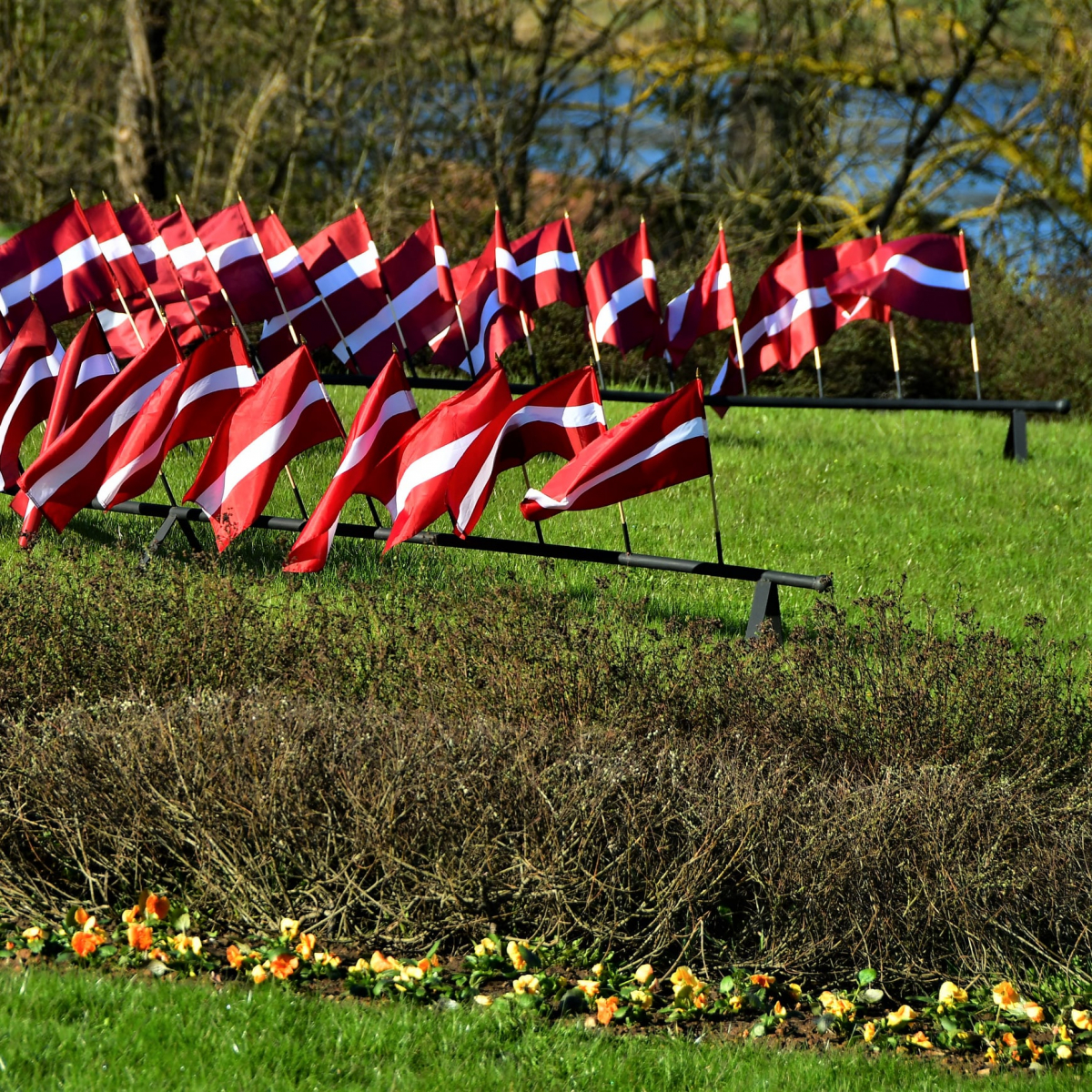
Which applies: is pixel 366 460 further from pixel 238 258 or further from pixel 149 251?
pixel 149 251

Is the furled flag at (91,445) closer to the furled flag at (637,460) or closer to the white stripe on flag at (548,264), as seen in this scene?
the furled flag at (637,460)

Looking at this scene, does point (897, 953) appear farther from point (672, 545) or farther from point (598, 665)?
point (672, 545)

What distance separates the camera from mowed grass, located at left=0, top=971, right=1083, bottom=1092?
3.45 meters

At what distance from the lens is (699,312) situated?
10203 millimetres

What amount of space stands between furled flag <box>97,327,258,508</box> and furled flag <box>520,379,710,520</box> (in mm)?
1834

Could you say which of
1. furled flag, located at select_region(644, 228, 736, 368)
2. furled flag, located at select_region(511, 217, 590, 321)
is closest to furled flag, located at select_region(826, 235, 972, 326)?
furled flag, located at select_region(644, 228, 736, 368)

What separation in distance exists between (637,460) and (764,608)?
1.06 meters

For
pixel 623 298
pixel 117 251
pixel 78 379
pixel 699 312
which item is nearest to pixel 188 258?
pixel 117 251

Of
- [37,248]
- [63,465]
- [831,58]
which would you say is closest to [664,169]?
[831,58]

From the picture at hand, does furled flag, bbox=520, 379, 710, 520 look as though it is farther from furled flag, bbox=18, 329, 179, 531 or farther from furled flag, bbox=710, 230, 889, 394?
furled flag, bbox=710, 230, 889, 394

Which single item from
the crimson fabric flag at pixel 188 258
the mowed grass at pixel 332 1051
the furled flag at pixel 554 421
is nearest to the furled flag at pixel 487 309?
the crimson fabric flag at pixel 188 258

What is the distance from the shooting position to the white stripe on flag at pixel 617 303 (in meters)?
10.1

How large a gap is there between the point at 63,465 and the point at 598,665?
3170mm

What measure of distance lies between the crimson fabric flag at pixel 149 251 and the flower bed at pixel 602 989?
6.43 metres
